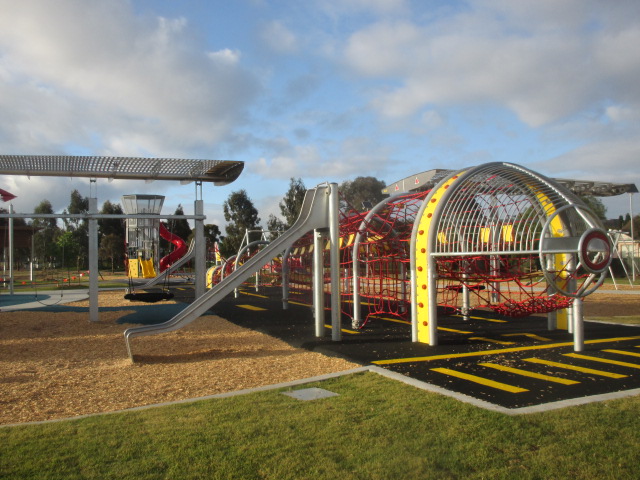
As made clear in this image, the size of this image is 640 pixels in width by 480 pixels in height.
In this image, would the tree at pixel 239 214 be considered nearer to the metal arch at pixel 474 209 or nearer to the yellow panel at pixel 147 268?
the yellow panel at pixel 147 268

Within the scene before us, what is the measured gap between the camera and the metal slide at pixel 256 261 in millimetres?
8555

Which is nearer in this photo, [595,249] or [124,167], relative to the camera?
[595,249]

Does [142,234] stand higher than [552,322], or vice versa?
[142,234]

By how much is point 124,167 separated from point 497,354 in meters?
9.31

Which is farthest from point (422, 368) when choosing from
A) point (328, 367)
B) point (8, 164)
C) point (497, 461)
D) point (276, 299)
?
A: point (276, 299)

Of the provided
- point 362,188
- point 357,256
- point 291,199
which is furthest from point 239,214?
point 357,256

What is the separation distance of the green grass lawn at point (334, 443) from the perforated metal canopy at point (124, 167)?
828cm

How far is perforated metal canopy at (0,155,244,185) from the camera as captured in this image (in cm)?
1180

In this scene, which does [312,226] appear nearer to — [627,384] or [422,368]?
[422,368]

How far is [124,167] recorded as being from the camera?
40.6 ft

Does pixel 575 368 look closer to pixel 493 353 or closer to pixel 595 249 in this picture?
pixel 493 353

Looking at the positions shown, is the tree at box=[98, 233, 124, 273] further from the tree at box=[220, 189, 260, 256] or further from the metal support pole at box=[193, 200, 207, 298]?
the metal support pole at box=[193, 200, 207, 298]

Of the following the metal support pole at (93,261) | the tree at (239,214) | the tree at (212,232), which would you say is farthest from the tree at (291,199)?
Result: the metal support pole at (93,261)

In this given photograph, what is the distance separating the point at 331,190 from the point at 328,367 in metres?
3.61
